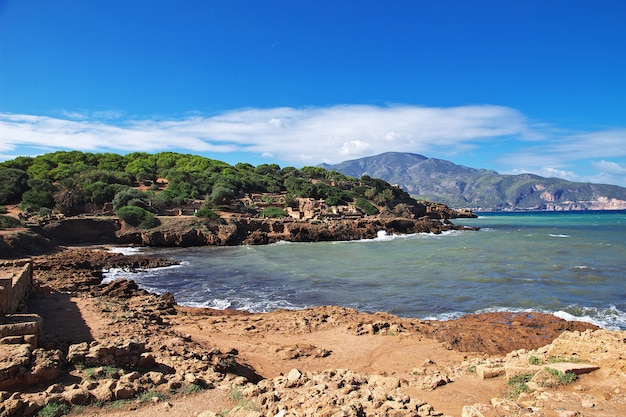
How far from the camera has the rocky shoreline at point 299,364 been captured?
5617 millimetres

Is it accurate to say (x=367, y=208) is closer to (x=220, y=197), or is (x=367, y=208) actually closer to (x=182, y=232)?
(x=220, y=197)

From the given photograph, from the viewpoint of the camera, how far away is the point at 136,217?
36375 mm

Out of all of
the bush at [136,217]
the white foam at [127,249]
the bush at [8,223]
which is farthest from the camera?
the bush at [136,217]

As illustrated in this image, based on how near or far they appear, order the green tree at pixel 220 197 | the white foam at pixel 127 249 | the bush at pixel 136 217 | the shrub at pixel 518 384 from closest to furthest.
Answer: the shrub at pixel 518 384 → the white foam at pixel 127 249 → the bush at pixel 136 217 → the green tree at pixel 220 197

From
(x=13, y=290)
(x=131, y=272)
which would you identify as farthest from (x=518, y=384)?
(x=131, y=272)

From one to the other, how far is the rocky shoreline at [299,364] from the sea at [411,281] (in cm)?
211

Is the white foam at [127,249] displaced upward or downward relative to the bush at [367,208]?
downward

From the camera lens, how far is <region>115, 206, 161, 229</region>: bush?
36.1 m

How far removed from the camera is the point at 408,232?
51406mm

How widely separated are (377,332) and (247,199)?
152 feet

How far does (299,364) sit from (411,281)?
1124cm

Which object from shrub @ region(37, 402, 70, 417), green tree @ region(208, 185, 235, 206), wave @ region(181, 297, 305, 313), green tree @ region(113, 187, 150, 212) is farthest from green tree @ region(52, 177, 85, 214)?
shrub @ region(37, 402, 70, 417)

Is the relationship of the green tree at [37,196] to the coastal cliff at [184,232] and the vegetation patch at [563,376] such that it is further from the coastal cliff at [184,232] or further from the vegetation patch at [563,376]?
the vegetation patch at [563,376]

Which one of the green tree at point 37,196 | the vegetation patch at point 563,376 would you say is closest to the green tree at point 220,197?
the green tree at point 37,196
